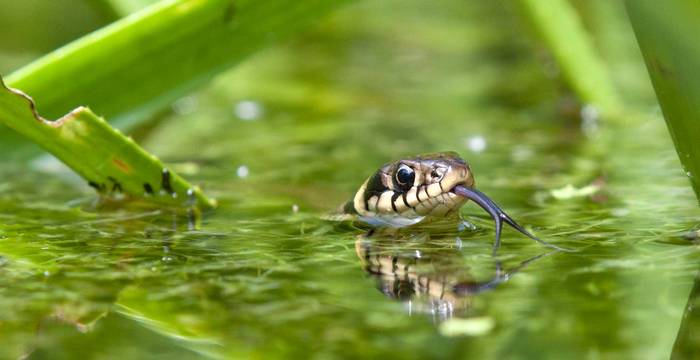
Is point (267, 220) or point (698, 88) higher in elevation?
point (698, 88)

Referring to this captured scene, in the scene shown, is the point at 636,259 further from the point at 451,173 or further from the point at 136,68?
the point at 136,68

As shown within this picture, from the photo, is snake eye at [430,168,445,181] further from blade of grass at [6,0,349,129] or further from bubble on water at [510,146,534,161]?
bubble on water at [510,146,534,161]

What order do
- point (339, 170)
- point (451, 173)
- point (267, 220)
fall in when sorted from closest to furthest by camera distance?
point (451, 173), point (267, 220), point (339, 170)

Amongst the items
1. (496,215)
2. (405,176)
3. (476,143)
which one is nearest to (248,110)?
(476,143)

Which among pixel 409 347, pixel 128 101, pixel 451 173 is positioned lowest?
pixel 409 347

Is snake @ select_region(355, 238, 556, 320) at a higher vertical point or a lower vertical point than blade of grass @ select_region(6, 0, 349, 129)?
lower

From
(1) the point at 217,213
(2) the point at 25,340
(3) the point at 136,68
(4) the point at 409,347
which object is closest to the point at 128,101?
(3) the point at 136,68

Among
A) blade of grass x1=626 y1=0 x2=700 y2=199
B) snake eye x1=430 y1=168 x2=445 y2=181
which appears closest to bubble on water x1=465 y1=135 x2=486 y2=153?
snake eye x1=430 y1=168 x2=445 y2=181

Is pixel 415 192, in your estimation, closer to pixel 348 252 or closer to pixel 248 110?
pixel 348 252
